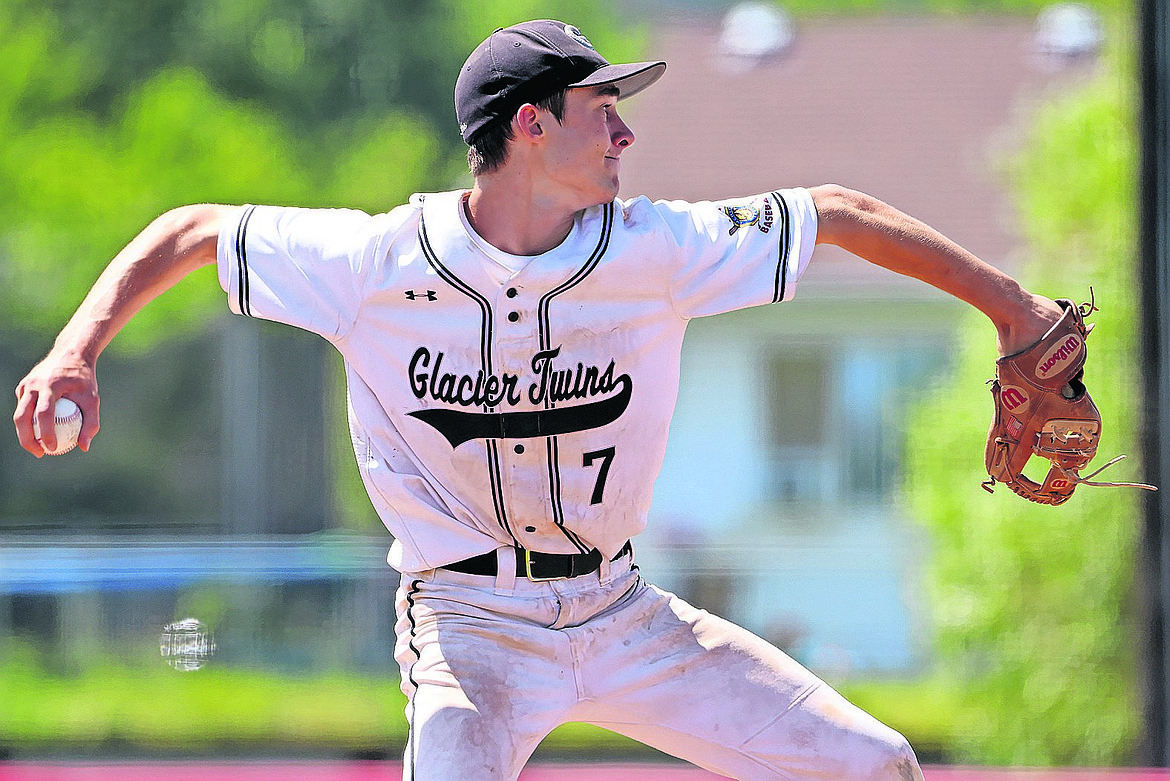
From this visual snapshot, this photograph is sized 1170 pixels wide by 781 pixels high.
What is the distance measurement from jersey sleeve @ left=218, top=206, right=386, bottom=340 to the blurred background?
3.34 metres

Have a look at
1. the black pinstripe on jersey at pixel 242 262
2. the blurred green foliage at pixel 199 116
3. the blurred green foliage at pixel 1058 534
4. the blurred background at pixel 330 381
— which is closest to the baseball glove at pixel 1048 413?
the black pinstripe on jersey at pixel 242 262

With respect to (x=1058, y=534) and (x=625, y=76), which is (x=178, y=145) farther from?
(x=625, y=76)

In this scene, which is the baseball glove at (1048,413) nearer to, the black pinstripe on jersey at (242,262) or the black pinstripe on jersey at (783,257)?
the black pinstripe on jersey at (783,257)

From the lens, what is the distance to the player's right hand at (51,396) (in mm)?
1649

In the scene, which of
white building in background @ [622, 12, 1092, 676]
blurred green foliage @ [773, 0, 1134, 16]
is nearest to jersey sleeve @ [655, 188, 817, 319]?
white building in background @ [622, 12, 1092, 676]

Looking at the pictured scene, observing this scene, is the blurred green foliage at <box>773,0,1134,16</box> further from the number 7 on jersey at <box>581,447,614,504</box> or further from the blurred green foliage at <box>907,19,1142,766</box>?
the number 7 on jersey at <box>581,447,614,504</box>

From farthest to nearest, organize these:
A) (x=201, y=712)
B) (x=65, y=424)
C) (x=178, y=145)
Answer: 1. (x=178, y=145)
2. (x=201, y=712)
3. (x=65, y=424)

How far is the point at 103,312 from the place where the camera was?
1.81m

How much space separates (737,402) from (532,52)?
378 cm

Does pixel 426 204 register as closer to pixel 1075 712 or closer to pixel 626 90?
pixel 626 90

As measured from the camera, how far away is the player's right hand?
1.65 m

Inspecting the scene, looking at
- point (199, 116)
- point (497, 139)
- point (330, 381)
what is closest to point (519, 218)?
point (497, 139)

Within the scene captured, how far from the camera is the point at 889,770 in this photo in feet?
6.10

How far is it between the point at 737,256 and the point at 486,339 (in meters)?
0.37
